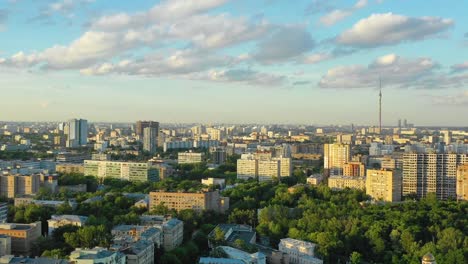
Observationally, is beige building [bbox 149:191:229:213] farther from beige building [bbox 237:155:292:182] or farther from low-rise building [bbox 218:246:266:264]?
beige building [bbox 237:155:292:182]

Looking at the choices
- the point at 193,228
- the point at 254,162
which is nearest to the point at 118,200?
the point at 193,228

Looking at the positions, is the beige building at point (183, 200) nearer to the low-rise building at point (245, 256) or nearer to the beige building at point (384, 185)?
the low-rise building at point (245, 256)

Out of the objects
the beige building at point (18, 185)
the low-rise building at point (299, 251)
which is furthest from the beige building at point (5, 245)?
the beige building at point (18, 185)

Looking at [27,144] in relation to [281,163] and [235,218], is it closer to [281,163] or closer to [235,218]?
[281,163]

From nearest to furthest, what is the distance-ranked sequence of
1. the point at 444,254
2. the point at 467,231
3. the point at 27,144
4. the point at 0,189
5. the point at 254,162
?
the point at 444,254, the point at 467,231, the point at 0,189, the point at 254,162, the point at 27,144

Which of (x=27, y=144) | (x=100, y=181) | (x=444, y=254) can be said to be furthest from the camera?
(x=27, y=144)

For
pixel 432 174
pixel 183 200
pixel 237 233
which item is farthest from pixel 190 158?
pixel 237 233

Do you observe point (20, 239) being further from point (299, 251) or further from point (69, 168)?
point (69, 168)
